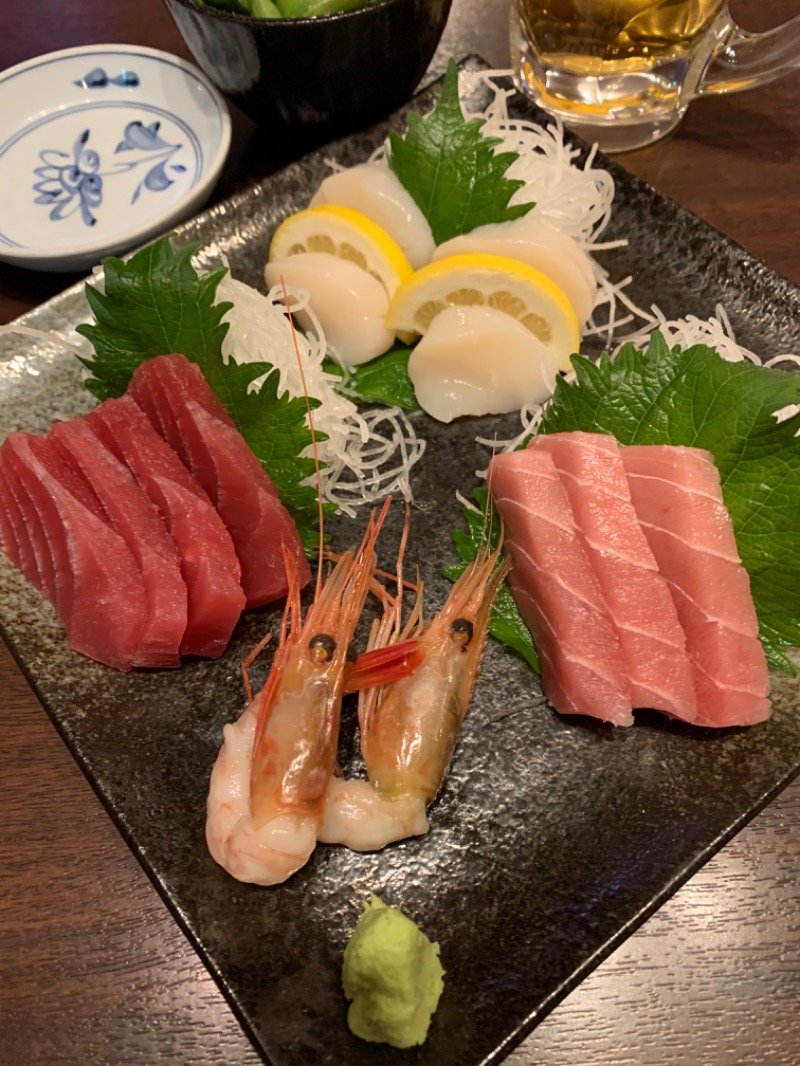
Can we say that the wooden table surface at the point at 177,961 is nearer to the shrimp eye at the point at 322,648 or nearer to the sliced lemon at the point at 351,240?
the shrimp eye at the point at 322,648

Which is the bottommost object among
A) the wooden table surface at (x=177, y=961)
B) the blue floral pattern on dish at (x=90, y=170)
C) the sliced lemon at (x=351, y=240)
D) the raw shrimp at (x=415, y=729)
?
the wooden table surface at (x=177, y=961)

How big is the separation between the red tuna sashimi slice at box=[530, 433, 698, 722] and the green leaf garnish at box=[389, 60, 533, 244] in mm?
1008

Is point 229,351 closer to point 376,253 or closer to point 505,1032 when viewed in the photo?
point 376,253

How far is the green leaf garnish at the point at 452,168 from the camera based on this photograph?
273 centimetres

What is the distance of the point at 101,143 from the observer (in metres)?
3.26

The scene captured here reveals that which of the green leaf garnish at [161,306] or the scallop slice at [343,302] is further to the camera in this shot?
the scallop slice at [343,302]

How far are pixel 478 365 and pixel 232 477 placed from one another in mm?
828

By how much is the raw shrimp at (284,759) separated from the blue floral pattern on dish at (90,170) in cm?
194

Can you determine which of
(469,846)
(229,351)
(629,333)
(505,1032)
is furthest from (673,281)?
(505,1032)

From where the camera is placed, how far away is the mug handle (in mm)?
2945

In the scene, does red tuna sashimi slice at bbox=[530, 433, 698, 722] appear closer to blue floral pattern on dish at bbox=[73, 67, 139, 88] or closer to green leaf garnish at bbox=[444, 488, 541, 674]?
green leaf garnish at bbox=[444, 488, 541, 674]

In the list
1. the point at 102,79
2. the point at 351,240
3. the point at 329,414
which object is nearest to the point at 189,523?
the point at 329,414

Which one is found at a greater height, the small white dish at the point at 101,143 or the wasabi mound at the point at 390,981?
the small white dish at the point at 101,143

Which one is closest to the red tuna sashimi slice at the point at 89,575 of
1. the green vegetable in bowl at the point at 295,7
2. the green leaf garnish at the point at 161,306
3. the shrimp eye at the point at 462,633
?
the green leaf garnish at the point at 161,306
